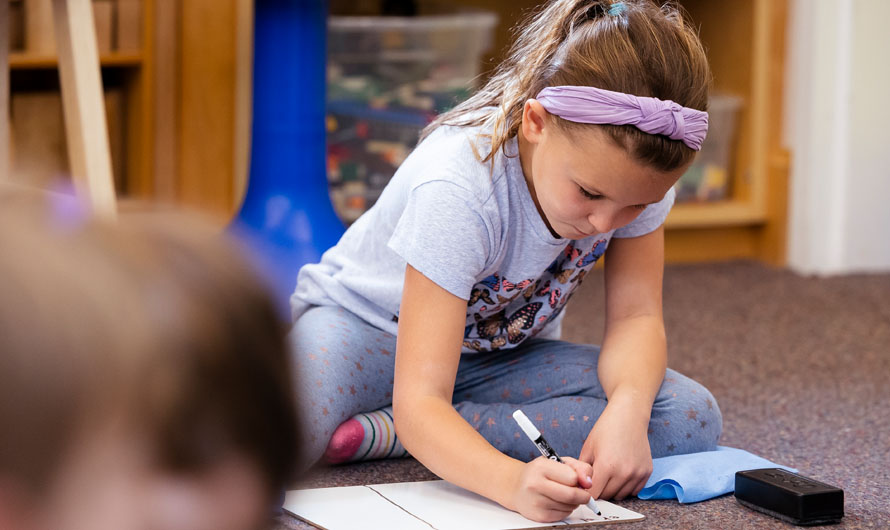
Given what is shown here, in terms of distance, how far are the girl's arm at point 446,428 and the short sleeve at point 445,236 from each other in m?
0.01

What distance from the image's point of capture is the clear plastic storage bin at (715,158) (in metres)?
2.27

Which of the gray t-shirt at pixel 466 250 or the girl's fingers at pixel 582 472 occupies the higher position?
the gray t-shirt at pixel 466 250

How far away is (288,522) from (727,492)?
1.22ft

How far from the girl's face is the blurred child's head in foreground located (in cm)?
56

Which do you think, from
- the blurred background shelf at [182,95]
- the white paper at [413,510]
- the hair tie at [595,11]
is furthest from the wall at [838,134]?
the white paper at [413,510]

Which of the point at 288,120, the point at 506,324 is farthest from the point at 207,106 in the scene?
the point at 506,324

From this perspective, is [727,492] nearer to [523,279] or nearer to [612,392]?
[612,392]

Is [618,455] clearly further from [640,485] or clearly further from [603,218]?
[603,218]

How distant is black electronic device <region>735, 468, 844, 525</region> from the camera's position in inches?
30.8

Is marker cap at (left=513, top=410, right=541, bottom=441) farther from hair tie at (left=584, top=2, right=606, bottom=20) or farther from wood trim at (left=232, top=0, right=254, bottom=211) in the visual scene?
wood trim at (left=232, top=0, right=254, bottom=211)

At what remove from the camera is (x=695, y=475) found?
0.87 m

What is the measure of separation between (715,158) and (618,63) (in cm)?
159

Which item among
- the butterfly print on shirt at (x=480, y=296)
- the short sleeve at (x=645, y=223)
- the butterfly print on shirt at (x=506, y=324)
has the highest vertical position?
the short sleeve at (x=645, y=223)

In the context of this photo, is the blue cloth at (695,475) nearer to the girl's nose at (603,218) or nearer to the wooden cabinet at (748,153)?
the girl's nose at (603,218)
